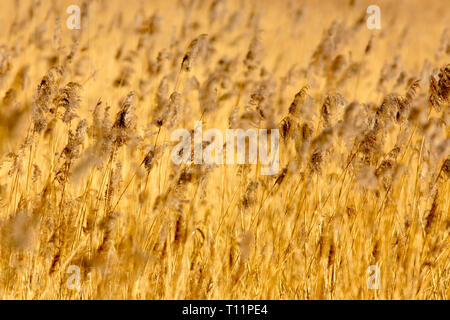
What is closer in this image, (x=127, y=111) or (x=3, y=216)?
(x=127, y=111)

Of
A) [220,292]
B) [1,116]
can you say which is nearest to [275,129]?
[220,292]

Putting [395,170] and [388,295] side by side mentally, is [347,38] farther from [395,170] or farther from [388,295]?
[388,295]

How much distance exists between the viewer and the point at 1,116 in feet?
7.45

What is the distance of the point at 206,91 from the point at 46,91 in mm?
713

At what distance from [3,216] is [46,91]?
1.90 ft

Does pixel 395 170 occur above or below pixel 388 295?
above

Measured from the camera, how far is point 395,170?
2.23 meters

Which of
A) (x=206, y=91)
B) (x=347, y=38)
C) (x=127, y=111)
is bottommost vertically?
(x=127, y=111)

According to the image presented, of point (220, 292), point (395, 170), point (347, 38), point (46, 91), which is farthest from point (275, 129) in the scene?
point (347, 38)
